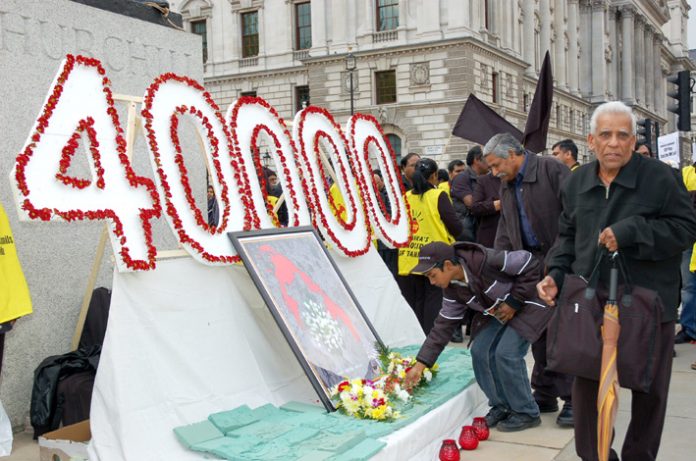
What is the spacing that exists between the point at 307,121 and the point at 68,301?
2.40 m

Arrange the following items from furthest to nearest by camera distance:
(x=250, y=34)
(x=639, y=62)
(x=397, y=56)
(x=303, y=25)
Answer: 1. (x=639, y=62)
2. (x=250, y=34)
3. (x=303, y=25)
4. (x=397, y=56)

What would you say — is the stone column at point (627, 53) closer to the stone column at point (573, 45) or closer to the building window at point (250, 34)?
the stone column at point (573, 45)

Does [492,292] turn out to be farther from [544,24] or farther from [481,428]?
[544,24]

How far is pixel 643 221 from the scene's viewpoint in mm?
3355

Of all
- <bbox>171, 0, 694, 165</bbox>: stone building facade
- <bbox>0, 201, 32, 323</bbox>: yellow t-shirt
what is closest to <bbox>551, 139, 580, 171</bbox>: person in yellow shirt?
<bbox>0, 201, 32, 323</bbox>: yellow t-shirt

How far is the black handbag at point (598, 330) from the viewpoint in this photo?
130 inches

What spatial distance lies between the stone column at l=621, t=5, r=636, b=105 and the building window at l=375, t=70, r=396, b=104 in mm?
33729

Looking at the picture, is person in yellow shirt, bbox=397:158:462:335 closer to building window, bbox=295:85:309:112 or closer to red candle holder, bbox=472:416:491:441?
red candle holder, bbox=472:416:491:441

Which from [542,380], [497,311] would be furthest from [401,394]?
[542,380]

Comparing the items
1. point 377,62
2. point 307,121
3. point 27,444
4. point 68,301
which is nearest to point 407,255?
point 307,121

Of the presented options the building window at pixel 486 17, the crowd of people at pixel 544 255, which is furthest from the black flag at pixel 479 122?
the building window at pixel 486 17

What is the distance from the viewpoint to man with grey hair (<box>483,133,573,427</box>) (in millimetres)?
5191

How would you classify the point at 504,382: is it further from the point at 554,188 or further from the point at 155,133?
the point at 155,133

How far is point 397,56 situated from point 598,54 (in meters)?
27.6
